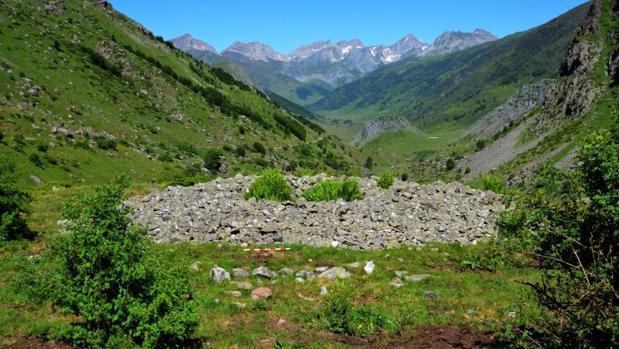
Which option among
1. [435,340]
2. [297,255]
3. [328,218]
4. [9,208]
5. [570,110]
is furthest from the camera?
[570,110]

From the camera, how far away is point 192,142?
101 metres

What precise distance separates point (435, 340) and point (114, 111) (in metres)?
91.0

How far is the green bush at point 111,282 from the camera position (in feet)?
37.8

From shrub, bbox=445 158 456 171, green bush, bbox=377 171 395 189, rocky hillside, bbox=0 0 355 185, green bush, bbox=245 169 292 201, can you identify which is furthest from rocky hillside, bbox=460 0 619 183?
green bush, bbox=245 169 292 201

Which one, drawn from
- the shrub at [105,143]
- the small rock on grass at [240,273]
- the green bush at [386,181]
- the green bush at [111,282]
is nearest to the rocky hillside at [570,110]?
the green bush at [386,181]

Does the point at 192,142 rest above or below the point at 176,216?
above

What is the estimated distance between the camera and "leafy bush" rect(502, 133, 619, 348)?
9469 millimetres

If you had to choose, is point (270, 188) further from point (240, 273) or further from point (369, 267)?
point (369, 267)

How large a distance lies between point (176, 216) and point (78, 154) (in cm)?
4316

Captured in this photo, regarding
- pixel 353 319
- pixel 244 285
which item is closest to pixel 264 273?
pixel 244 285

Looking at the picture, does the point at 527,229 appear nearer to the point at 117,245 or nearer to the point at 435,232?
the point at 117,245

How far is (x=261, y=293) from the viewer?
58.2ft

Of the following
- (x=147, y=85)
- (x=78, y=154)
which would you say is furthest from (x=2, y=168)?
(x=147, y=85)

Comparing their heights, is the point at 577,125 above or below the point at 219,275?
below
